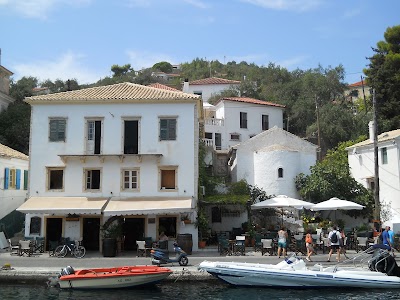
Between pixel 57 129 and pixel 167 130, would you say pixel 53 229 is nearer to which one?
pixel 57 129

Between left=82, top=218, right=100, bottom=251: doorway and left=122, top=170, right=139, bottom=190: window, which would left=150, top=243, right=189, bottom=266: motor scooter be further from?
left=82, top=218, right=100, bottom=251: doorway

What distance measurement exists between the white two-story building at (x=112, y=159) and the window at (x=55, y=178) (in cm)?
6

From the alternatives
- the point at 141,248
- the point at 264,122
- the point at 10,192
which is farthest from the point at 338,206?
the point at 264,122

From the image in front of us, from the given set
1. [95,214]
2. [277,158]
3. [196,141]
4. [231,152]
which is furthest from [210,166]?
[95,214]

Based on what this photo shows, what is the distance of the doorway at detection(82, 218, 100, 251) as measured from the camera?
2805 cm

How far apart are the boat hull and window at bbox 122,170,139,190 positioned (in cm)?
970

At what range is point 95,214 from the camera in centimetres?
2705

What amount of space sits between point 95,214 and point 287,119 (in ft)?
132

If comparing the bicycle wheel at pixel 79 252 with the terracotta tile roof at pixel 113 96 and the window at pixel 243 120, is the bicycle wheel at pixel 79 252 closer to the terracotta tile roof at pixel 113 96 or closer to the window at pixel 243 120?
the terracotta tile roof at pixel 113 96

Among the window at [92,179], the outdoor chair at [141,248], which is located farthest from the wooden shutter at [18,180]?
the outdoor chair at [141,248]

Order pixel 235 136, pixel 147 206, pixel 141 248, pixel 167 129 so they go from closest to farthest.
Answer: pixel 141 248, pixel 147 206, pixel 167 129, pixel 235 136

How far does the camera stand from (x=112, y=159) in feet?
91.5

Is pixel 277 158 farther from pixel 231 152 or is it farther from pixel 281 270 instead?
pixel 281 270

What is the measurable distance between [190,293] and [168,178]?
11011 mm
